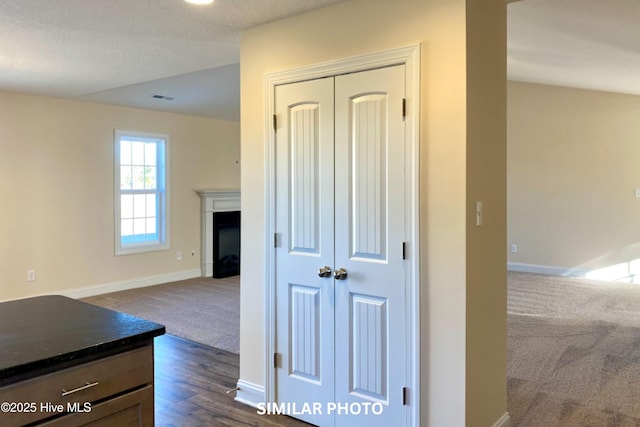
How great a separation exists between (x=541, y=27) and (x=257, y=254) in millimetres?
2964

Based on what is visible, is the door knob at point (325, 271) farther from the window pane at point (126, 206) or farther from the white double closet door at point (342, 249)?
the window pane at point (126, 206)

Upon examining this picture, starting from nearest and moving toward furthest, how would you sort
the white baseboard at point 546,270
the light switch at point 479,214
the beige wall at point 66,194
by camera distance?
the light switch at point 479,214 → the beige wall at point 66,194 → the white baseboard at point 546,270

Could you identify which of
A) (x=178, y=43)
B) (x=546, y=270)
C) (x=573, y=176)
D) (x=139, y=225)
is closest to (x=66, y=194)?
(x=139, y=225)

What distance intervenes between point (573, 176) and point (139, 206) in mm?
6455

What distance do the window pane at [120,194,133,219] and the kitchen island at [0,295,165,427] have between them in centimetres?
Answer: 490

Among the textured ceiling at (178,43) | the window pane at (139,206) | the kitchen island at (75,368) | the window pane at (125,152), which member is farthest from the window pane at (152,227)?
the kitchen island at (75,368)

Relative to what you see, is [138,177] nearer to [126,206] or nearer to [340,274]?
[126,206]

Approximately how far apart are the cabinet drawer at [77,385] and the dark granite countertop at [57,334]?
3 centimetres

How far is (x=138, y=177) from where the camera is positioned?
22.0ft

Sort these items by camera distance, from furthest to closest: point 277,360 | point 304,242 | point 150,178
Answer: point 150,178, point 277,360, point 304,242

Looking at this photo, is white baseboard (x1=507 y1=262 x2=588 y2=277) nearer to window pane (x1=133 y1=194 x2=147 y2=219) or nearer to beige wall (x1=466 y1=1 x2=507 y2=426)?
beige wall (x1=466 y1=1 x2=507 y2=426)

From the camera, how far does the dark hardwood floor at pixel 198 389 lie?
2.88 m

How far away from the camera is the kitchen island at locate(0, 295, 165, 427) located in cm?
138

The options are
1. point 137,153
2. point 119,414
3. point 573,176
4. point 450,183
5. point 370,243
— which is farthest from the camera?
point 573,176
